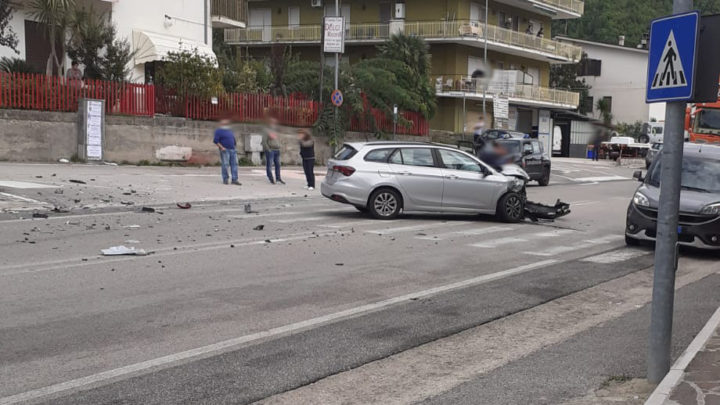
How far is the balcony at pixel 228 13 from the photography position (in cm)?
3219

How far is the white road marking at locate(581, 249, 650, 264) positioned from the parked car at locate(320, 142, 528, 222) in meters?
3.63

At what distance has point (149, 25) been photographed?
28.7 meters

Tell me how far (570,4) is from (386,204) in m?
39.2

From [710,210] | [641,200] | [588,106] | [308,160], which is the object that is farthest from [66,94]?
[588,106]

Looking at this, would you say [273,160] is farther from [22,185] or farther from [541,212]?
[541,212]

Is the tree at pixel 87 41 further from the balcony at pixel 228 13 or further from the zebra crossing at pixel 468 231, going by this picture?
the zebra crossing at pixel 468 231

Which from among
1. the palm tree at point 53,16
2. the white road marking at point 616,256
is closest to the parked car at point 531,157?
the white road marking at point 616,256

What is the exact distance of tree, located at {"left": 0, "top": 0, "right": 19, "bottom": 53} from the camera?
74.0ft

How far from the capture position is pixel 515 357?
A: 6348 mm

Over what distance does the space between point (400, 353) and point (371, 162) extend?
360 inches

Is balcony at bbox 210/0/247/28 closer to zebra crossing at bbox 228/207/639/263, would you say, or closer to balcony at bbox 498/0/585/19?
balcony at bbox 498/0/585/19

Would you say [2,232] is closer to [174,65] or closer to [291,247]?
[291,247]

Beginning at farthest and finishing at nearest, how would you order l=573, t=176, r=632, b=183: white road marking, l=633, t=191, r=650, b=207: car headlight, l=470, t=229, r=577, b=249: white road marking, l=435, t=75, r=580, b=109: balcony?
l=435, t=75, r=580, b=109: balcony → l=573, t=176, r=632, b=183: white road marking → l=470, t=229, r=577, b=249: white road marking → l=633, t=191, r=650, b=207: car headlight

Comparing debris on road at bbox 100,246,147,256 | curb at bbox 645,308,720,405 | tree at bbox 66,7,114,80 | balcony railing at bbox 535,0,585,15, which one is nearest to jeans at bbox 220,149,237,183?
tree at bbox 66,7,114,80
